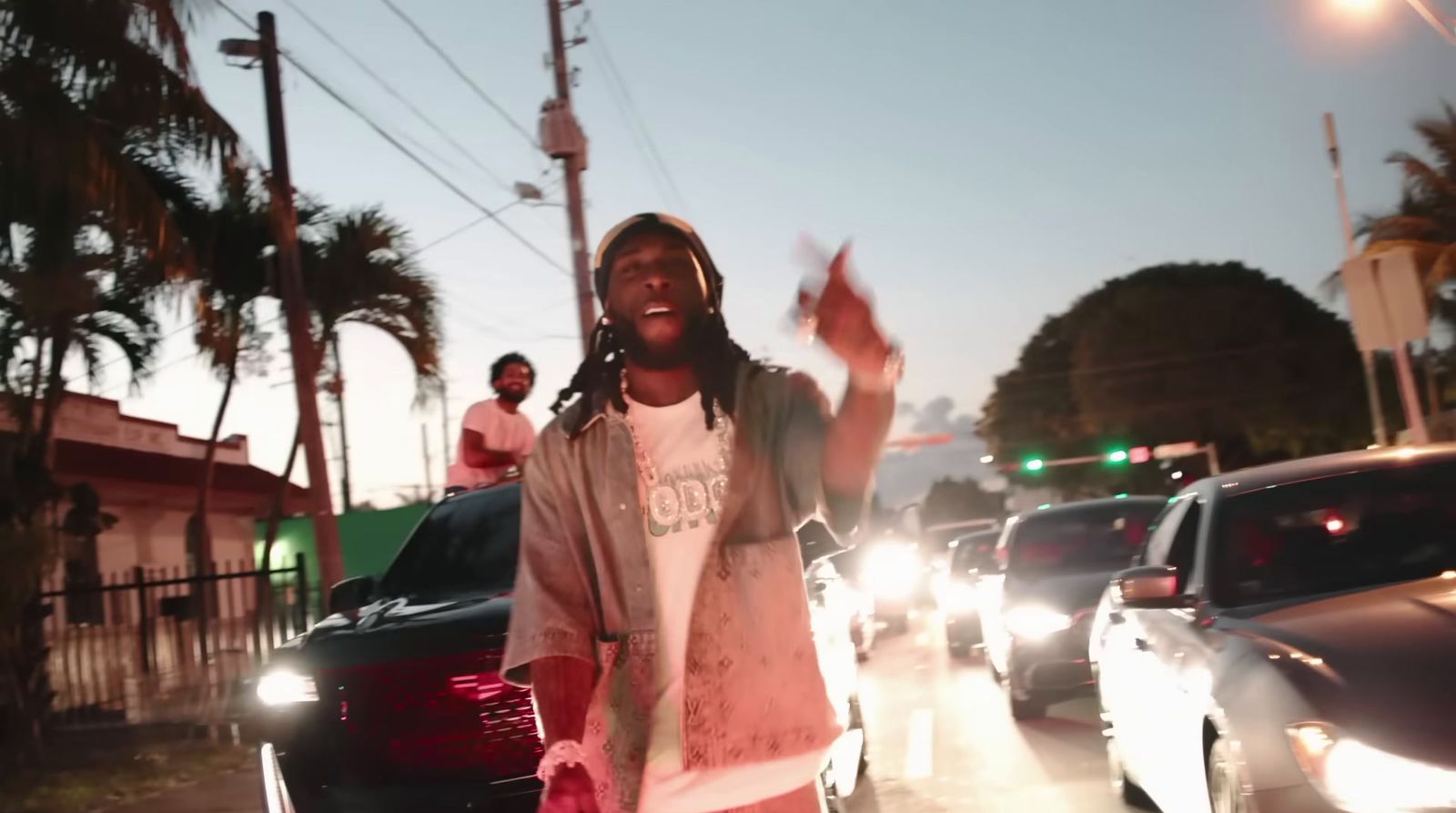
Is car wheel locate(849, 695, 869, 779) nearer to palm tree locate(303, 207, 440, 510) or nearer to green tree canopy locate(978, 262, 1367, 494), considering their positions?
palm tree locate(303, 207, 440, 510)

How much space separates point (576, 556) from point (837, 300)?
0.71m

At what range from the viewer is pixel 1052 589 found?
11836mm

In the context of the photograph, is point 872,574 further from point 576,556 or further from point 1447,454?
point 576,556

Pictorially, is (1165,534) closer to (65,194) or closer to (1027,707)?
(1027,707)

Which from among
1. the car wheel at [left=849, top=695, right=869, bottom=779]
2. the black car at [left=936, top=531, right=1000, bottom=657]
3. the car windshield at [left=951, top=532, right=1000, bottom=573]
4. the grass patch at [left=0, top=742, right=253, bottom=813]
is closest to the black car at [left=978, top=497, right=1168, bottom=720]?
the car wheel at [left=849, top=695, right=869, bottom=779]

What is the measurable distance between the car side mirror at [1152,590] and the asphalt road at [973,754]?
1996mm

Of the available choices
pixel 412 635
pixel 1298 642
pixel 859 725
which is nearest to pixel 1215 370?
pixel 859 725

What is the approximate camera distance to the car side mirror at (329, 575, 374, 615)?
7832 millimetres

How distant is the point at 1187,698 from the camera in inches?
239

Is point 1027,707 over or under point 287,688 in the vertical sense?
under

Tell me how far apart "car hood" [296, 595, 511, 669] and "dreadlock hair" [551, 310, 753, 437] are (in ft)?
11.7

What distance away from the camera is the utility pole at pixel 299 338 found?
1591cm

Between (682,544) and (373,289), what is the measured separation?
1539 cm

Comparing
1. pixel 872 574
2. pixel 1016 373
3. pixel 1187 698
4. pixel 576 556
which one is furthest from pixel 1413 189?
pixel 1016 373
